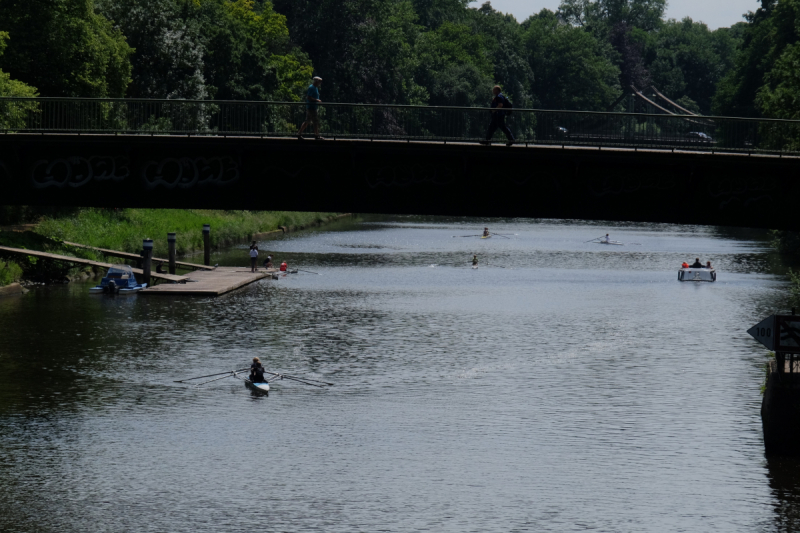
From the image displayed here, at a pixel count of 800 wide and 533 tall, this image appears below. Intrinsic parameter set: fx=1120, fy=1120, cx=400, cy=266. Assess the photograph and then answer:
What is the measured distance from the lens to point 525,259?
292 ft

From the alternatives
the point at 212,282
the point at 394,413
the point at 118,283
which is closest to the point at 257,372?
the point at 394,413

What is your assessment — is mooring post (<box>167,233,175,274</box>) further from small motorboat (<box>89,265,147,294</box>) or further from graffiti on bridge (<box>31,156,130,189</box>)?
graffiti on bridge (<box>31,156,130,189</box>)

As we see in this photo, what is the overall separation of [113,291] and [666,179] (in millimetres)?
39140

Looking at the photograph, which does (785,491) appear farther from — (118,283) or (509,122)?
(118,283)

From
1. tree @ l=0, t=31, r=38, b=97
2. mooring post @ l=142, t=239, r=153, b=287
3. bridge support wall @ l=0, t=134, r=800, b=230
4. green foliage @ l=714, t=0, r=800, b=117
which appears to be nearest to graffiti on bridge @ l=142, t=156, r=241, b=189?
bridge support wall @ l=0, t=134, r=800, b=230

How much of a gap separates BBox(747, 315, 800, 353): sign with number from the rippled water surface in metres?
3.53

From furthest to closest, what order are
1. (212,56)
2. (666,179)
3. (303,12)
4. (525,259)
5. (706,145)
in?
(303,12) → (212,56) → (525,259) → (706,145) → (666,179)

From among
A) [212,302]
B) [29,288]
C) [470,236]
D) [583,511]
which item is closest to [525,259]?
[470,236]

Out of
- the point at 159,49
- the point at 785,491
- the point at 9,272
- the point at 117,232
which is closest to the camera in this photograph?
the point at 785,491

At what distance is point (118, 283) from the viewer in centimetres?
6481

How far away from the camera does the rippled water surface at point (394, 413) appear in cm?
2953

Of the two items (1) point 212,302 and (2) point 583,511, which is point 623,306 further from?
(2) point 583,511

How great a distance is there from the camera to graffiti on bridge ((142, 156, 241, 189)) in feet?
117

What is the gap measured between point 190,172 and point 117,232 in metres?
45.3
